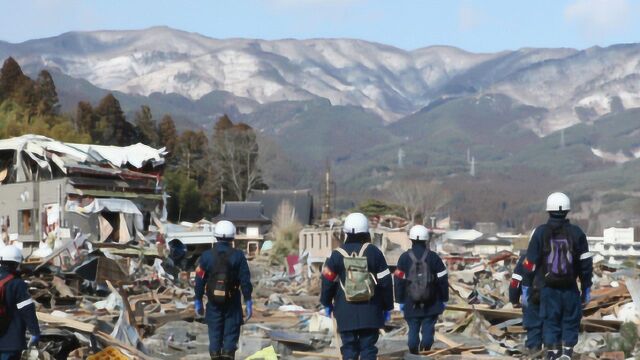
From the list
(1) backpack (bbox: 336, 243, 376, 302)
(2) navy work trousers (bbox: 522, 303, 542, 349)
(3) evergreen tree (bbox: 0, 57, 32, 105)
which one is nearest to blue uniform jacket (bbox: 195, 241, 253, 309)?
(1) backpack (bbox: 336, 243, 376, 302)

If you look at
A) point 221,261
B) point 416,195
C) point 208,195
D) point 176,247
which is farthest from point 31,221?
point 416,195

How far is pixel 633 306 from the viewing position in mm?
18578

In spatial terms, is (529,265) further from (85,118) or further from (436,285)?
(85,118)

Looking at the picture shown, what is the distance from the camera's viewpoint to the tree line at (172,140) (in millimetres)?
81250

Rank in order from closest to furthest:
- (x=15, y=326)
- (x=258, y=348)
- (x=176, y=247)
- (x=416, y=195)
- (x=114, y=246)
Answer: (x=15, y=326), (x=258, y=348), (x=114, y=246), (x=176, y=247), (x=416, y=195)

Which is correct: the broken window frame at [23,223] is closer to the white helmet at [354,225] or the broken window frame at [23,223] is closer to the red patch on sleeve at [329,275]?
the red patch on sleeve at [329,275]

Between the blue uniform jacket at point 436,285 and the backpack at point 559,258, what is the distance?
9.49 ft

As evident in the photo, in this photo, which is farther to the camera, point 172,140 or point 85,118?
point 172,140

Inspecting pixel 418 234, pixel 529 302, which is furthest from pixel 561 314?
pixel 418 234

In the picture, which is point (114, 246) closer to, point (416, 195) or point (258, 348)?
point (258, 348)

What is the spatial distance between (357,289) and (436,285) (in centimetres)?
355

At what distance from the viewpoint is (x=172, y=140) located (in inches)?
3826

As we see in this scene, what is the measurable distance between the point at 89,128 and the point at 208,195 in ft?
35.1

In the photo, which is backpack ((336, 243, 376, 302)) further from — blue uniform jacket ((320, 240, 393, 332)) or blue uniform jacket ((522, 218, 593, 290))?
blue uniform jacket ((522, 218, 593, 290))
